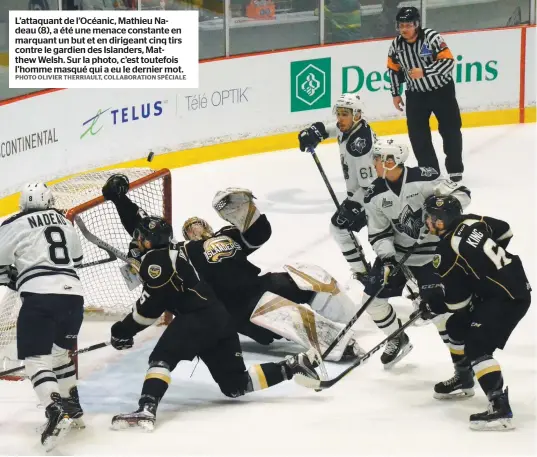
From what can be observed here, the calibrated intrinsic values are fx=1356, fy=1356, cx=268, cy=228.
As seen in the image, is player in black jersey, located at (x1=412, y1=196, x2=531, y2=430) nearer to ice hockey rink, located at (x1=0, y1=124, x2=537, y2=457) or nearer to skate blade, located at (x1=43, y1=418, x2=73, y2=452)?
ice hockey rink, located at (x1=0, y1=124, x2=537, y2=457)

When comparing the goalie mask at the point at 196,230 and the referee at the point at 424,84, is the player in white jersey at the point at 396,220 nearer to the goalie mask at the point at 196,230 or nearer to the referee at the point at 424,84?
the goalie mask at the point at 196,230

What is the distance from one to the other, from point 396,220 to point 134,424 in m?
1.32

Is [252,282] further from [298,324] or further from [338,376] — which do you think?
[338,376]

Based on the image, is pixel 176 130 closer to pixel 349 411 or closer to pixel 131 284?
pixel 131 284

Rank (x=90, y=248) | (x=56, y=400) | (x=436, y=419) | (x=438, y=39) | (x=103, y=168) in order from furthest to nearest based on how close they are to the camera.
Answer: (x=103, y=168) → (x=438, y=39) → (x=90, y=248) → (x=436, y=419) → (x=56, y=400)

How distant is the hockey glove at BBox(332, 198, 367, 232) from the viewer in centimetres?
551

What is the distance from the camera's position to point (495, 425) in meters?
4.48

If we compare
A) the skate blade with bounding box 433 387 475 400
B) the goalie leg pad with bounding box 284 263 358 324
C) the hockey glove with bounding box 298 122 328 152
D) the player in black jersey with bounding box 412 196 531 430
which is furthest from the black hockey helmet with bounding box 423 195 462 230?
the hockey glove with bounding box 298 122 328 152

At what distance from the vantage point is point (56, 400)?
4.37 metres

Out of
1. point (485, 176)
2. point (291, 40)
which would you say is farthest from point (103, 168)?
point (485, 176)

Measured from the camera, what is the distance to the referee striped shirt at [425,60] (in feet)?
25.6

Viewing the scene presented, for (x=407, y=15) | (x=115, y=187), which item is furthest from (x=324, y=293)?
(x=407, y=15)

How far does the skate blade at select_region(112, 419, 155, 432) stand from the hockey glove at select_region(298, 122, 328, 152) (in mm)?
1963

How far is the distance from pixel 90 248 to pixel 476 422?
216 cm
